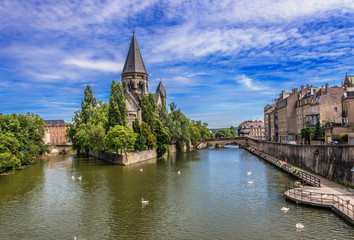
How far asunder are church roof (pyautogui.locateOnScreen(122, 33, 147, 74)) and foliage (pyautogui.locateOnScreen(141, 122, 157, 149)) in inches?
1748

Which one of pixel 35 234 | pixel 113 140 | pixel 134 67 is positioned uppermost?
pixel 134 67

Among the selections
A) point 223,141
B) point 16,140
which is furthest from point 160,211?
point 223,141

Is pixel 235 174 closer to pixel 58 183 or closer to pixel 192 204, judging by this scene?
pixel 192 204

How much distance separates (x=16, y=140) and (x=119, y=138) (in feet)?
54.9

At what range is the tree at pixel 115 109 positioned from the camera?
61.3 meters

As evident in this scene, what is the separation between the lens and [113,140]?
181 feet

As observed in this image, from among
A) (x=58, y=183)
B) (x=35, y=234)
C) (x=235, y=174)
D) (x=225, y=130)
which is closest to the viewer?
(x=35, y=234)

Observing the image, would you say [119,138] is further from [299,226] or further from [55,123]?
[55,123]

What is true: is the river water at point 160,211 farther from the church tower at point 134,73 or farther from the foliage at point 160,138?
the church tower at point 134,73

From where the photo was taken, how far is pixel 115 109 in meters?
61.5

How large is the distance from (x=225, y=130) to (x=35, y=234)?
15569 cm

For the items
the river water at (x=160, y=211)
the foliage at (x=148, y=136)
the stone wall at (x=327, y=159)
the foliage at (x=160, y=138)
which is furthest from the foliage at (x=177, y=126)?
the river water at (x=160, y=211)

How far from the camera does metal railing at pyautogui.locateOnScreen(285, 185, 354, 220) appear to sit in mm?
19519

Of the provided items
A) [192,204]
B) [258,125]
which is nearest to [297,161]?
[192,204]
